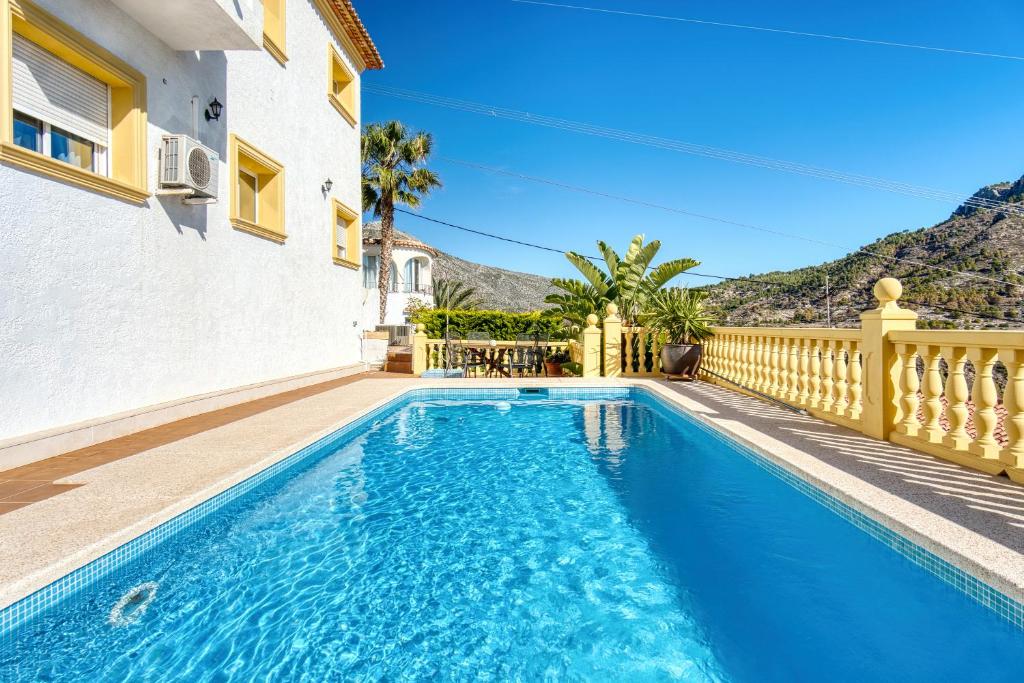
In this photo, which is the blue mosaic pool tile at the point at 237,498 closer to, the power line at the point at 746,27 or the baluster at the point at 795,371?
the baluster at the point at 795,371

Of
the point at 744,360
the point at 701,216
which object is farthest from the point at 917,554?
the point at 701,216

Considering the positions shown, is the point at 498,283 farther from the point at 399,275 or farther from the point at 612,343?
the point at 612,343

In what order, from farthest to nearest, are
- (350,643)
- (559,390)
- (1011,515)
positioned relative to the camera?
(559,390) → (1011,515) → (350,643)

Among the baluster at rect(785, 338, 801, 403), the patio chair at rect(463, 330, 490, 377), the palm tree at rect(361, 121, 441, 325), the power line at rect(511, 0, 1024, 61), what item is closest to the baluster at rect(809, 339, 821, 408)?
the baluster at rect(785, 338, 801, 403)

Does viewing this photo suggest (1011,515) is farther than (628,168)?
No

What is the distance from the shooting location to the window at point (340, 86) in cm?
1152

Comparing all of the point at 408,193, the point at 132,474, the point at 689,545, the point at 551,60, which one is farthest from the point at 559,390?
the point at 408,193

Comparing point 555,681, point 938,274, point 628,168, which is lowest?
point 555,681

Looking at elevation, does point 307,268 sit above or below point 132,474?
above

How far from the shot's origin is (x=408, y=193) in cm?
2275

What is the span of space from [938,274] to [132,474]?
42.4 meters

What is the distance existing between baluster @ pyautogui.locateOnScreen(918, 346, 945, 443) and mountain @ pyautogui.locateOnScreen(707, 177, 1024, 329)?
22234 millimetres

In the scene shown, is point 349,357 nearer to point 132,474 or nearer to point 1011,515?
point 132,474

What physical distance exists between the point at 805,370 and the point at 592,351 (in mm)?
5347
